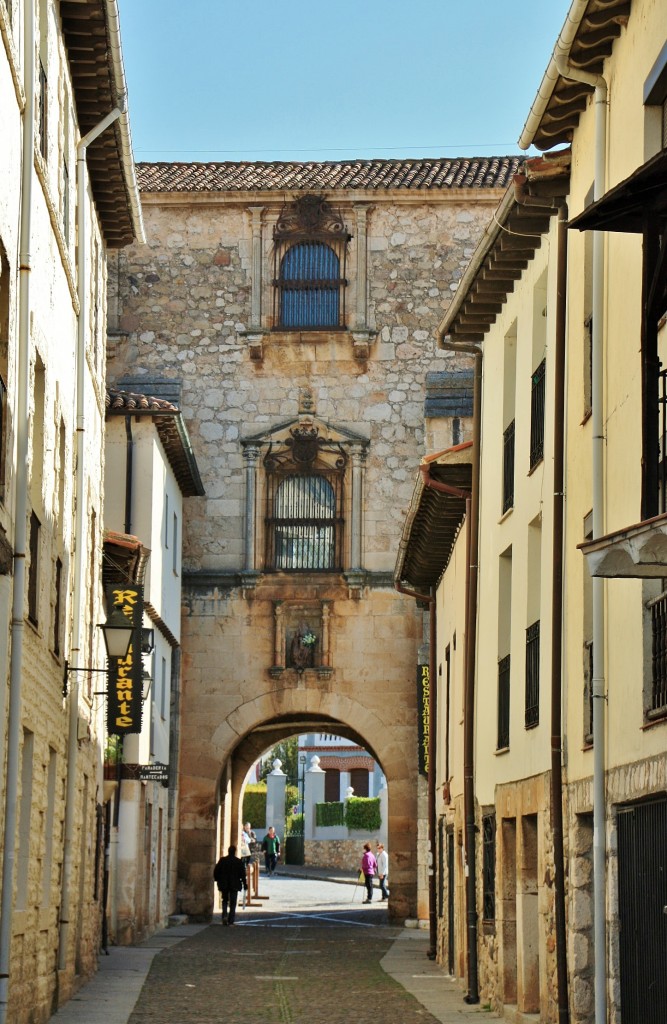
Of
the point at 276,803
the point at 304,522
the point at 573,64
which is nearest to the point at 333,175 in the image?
the point at 304,522

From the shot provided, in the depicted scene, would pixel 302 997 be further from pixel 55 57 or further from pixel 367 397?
pixel 367 397

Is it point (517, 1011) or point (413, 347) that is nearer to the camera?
point (517, 1011)

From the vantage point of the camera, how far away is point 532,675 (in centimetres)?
1555

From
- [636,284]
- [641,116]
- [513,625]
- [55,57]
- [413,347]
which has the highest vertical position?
[413,347]

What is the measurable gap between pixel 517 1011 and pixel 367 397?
1940 cm

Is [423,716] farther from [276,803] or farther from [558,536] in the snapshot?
[276,803]

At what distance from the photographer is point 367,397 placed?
3366 centimetres

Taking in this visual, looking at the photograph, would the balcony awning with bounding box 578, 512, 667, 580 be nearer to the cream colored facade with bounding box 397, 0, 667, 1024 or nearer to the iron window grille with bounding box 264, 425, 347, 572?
the cream colored facade with bounding box 397, 0, 667, 1024

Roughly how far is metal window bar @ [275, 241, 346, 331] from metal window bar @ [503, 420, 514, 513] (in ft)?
54.0

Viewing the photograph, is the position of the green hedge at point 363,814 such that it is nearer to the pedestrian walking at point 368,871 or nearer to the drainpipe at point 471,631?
the pedestrian walking at point 368,871

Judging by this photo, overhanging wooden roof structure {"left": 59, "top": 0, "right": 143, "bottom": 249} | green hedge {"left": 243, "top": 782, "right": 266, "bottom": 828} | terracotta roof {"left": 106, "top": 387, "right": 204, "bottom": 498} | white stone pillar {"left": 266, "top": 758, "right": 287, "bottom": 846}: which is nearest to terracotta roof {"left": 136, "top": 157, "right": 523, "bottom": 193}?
terracotta roof {"left": 106, "top": 387, "right": 204, "bottom": 498}

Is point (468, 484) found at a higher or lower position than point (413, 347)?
lower

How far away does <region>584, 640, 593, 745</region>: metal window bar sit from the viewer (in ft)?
41.9

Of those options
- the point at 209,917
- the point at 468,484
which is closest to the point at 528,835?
the point at 468,484
